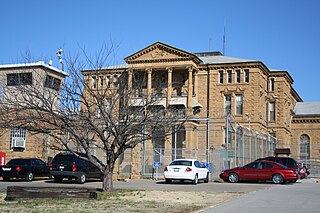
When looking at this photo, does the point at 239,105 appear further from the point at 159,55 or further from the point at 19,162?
the point at 19,162

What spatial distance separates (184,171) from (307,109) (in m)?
56.8

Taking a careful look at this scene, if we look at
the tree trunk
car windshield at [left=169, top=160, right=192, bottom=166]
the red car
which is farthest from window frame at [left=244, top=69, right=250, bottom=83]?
the tree trunk

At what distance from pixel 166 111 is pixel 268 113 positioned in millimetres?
50134

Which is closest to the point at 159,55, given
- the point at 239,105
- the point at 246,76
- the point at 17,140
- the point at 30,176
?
the point at 246,76

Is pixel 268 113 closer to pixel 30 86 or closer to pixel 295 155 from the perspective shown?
pixel 295 155

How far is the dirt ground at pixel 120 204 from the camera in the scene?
1389cm

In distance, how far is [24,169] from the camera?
96.1ft

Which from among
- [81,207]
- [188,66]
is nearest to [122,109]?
[81,207]

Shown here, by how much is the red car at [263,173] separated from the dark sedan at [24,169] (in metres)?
10.7

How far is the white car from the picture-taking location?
2795 centimetres

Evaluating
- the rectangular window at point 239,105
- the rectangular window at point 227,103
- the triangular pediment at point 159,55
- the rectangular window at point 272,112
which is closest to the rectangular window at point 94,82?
the triangular pediment at point 159,55

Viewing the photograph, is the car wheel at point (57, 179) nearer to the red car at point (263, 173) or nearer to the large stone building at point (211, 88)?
the red car at point (263, 173)

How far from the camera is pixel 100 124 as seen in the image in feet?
66.6

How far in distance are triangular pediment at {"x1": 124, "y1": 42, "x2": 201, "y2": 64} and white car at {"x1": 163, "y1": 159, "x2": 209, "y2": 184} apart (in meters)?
34.0
